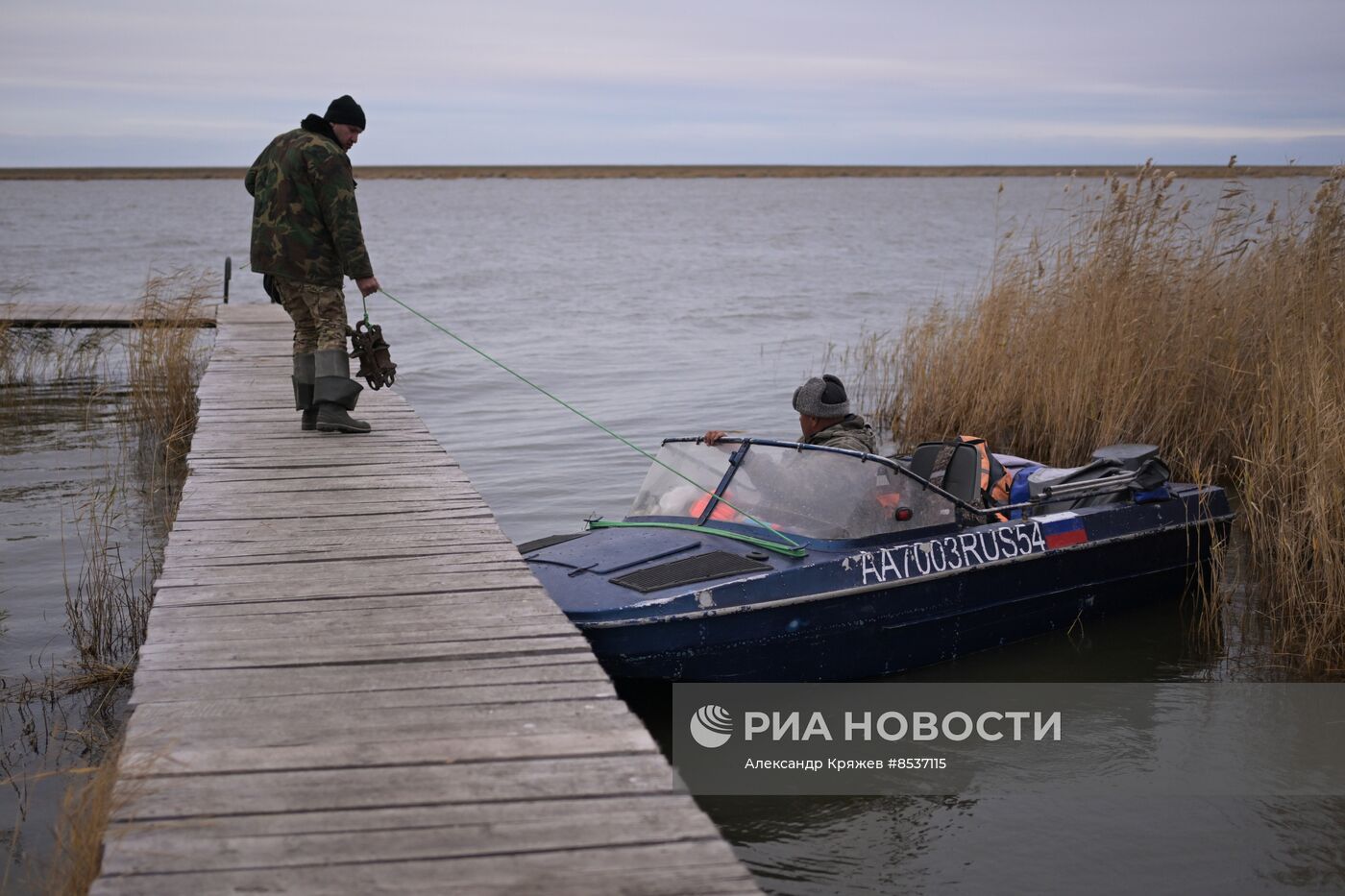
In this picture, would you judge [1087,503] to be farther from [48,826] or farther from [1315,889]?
[48,826]

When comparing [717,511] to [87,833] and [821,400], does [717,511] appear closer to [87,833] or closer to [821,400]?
[821,400]

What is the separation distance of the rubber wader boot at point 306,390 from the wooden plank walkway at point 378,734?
6.76 feet

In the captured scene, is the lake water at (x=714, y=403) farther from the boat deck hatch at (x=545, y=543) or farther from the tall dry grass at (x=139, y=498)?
the boat deck hatch at (x=545, y=543)

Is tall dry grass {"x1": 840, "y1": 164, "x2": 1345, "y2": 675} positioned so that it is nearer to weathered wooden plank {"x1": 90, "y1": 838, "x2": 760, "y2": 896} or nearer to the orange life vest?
the orange life vest

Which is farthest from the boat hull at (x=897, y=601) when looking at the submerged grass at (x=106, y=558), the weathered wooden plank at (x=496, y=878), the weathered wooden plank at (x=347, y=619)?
the weathered wooden plank at (x=496, y=878)

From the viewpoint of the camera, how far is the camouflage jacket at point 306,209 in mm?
8145

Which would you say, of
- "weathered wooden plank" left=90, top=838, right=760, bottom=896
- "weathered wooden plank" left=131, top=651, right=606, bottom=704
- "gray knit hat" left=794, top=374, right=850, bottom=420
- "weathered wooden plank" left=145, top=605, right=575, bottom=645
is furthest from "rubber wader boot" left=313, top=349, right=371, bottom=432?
"weathered wooden plank" left=90, top=838, right=760, bottom=896

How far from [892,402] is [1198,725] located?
307 inches

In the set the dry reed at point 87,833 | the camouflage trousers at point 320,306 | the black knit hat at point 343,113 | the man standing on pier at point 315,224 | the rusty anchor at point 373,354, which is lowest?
the dry reed at point 87,833

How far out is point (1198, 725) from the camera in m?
7.02

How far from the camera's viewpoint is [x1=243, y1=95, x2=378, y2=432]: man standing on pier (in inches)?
321

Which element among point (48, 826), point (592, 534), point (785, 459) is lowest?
point (48, 826)

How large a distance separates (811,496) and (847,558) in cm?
58

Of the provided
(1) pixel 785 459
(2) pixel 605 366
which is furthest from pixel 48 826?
(2) pixel 605 366
